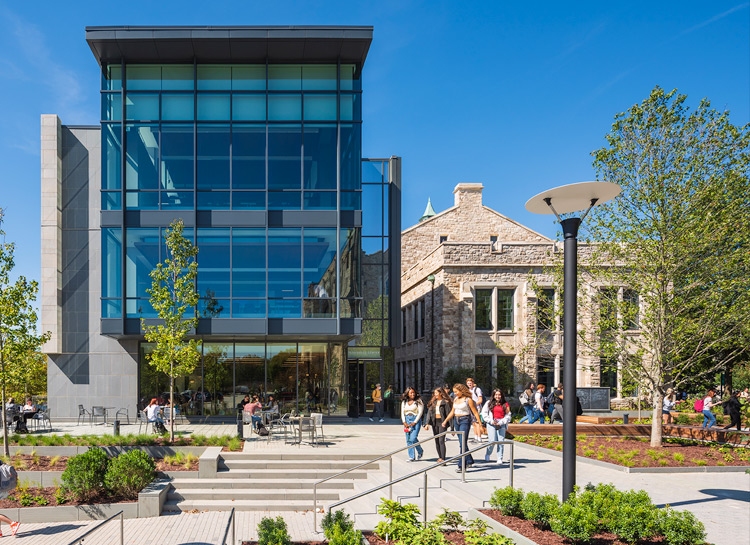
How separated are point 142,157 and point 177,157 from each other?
1408mm

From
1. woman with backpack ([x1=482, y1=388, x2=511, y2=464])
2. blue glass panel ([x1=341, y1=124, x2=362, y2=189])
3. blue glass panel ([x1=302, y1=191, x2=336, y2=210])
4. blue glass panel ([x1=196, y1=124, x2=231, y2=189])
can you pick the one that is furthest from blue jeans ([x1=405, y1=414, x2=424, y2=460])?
blue glass panel ([x1=196, y1=124, x2=231, y2=189])

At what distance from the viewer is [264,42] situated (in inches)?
914

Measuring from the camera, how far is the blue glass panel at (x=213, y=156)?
23.4 m

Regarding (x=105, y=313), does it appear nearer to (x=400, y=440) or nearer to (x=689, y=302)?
(x=400, y=440)

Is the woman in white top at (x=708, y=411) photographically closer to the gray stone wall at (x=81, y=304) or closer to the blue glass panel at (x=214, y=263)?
the blue glass panel at (x=214, y=263)

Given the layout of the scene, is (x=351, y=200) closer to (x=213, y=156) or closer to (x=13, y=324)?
(x=213, y=156)

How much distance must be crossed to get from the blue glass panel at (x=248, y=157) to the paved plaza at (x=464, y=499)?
11513mm

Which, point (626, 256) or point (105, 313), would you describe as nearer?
point (626, 256)

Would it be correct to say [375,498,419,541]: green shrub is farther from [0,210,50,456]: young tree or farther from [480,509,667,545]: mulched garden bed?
[0,210,50,456]: young tree

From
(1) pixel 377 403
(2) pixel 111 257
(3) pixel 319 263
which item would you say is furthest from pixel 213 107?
(1) pixel 377 403

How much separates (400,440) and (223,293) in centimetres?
927

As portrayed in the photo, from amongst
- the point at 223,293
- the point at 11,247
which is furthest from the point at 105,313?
the point at 11,247

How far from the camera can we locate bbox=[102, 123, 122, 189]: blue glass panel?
23.3 meters

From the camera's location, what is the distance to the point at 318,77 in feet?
79.2
